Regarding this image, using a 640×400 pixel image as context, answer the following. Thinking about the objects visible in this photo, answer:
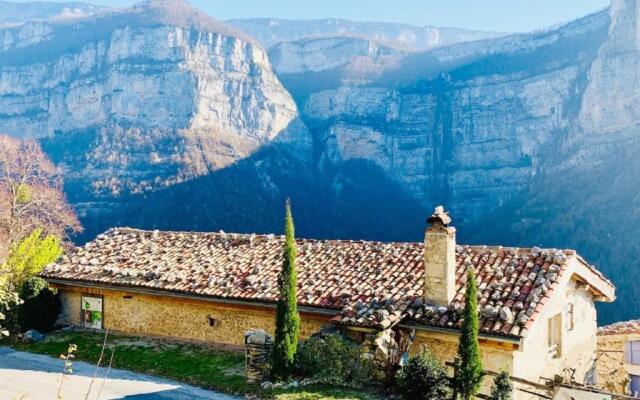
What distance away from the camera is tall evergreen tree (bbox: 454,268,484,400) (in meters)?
12.6

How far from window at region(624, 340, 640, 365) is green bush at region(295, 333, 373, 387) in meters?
13.6

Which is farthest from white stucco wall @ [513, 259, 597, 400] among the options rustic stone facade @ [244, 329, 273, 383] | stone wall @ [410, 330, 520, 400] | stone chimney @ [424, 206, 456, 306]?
rustic stone facade @ [244, 329, 273, 383]

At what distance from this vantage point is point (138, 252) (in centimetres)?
2289

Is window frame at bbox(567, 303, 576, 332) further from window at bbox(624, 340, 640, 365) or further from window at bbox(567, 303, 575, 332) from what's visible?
window at bbox(624, 340, 640, 365)

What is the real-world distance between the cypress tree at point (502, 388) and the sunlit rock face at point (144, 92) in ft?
265

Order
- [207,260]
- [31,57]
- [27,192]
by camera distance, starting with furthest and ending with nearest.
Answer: [31,57]
[27,192]
[207,260]

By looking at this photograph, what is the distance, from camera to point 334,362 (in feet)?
45.2

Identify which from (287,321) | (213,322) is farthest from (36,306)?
(287,321)

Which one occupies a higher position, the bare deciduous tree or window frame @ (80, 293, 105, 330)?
the bare deciduous tree

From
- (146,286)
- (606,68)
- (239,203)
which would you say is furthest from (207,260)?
(606,68)

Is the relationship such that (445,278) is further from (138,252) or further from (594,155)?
(594,155)

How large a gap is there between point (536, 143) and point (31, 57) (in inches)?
4336

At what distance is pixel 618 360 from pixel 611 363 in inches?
11.9

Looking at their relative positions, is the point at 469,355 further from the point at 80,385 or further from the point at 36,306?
the point at 36,306
